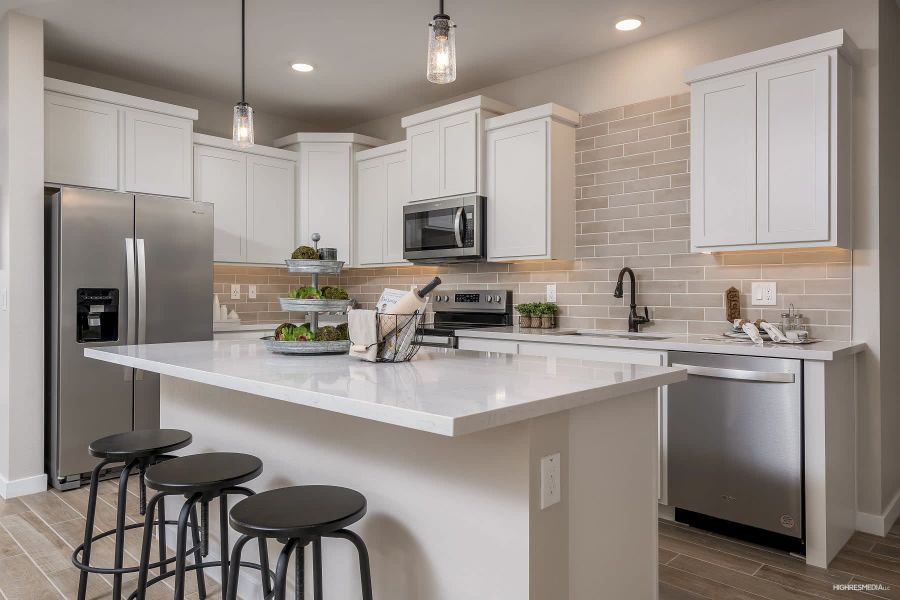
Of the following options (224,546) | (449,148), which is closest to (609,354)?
(449,148)

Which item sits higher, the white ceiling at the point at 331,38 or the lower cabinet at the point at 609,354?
the white ceiling at the point at 331,38

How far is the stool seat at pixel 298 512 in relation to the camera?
1.39 m

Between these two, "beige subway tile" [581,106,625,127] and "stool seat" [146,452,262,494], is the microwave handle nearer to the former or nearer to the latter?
"beige subway tile" [581,106,625,127]

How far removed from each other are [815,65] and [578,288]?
177cm

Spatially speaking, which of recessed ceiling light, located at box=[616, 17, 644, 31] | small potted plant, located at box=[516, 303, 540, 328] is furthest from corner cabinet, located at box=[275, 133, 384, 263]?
recessed ceiling light, located at box=[616, 17, 644, 31]

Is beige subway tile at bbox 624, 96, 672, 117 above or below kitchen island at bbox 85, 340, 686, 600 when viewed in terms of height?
above

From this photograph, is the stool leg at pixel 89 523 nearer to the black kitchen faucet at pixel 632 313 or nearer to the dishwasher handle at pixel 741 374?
the dishwasher handle at pixel 741 374

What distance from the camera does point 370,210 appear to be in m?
5.04

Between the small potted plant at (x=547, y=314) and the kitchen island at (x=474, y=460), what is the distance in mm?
1913

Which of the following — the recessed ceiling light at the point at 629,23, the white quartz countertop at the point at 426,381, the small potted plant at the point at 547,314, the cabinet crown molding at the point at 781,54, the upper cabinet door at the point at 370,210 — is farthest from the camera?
the upper cabinet door at the point at 370,210

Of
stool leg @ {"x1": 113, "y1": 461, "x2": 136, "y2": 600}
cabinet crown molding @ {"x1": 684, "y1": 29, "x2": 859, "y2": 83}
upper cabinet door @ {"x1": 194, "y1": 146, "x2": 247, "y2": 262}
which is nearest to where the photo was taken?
stool leg @ {"x1": 113, "y1": 461, "x2": 136, "y2": 600}

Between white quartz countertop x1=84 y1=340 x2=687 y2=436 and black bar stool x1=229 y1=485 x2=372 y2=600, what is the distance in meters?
0.26

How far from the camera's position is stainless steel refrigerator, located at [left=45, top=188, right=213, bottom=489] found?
3.51 meters

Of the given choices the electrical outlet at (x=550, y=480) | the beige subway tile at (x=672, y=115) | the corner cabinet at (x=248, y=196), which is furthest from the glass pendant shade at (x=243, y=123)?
the beige subway tile at (x=672, y=115)
